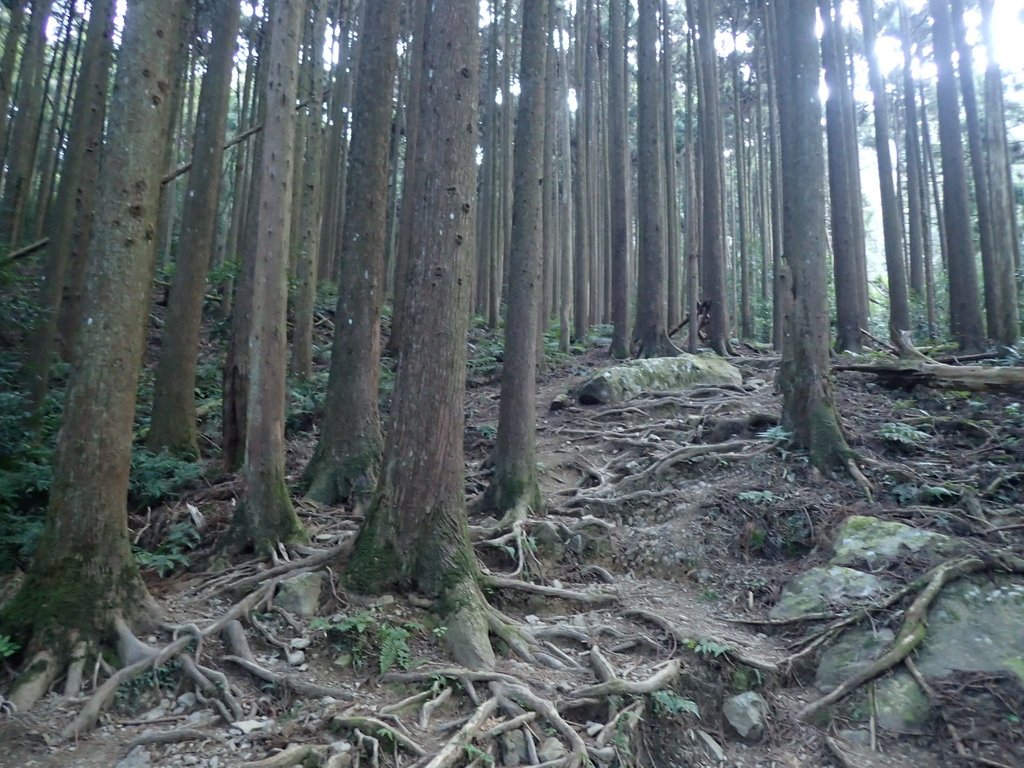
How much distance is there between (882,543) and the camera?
278 inches

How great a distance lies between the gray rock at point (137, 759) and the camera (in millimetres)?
3975

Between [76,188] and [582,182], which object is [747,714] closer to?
[76,188]

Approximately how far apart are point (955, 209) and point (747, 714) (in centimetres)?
1157

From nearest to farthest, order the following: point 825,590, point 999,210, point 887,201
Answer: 1. point 825,590
2. point 999,210
3. point 887,201

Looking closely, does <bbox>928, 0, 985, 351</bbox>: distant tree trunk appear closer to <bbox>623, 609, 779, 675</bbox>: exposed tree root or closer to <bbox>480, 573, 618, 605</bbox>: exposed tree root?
<bbox>623, 609, 779, 675</bbox>: exposed tree root

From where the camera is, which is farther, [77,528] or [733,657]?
[733,657]

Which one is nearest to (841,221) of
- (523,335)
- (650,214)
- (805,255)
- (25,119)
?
(650,214)

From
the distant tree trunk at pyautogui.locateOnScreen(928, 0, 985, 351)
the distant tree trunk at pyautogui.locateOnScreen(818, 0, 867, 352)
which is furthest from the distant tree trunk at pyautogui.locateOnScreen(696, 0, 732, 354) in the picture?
the distant tree trunk at pyautogui.locateOnScreen(928, 0, 985, 351)

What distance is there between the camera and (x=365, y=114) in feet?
28.9

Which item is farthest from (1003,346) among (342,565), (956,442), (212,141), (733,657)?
(212,141)

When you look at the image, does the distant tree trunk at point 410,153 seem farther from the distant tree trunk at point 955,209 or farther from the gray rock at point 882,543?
the distant tree trunk at point 955,209

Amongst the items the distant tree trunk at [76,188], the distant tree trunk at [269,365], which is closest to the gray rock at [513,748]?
the distant tree trunk at [269,365]

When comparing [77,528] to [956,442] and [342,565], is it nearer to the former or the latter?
[342,565]

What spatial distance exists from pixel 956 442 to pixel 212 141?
10.5 meters
